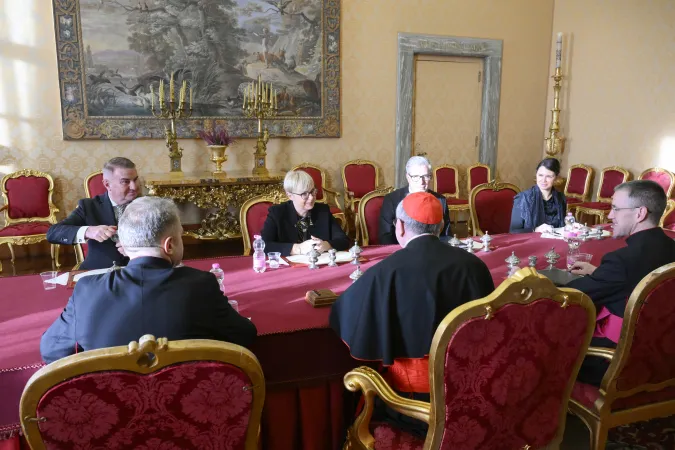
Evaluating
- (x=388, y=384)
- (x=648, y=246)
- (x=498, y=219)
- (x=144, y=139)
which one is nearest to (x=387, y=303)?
(x=388, y=384)

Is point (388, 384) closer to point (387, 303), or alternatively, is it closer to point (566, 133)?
point (387, 303)

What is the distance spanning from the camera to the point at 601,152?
820cm

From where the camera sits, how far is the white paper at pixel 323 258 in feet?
10.8

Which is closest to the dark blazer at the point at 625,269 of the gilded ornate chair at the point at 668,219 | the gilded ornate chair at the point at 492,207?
the gilded ornate chair at the point at 492,207

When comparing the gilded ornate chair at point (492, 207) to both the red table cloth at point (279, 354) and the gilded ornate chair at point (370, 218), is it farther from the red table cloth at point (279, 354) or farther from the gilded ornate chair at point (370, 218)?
the red table cloth at point (279, 354)

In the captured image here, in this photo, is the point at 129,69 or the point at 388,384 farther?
the point at 129,69

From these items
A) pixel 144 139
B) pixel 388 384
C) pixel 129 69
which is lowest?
pixel 388 384

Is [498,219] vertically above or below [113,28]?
below

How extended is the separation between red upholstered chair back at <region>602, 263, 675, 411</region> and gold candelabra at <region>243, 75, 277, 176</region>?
5.35 metres

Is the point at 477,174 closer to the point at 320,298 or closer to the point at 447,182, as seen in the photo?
the point at 447,182

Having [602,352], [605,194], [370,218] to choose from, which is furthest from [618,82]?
[602,352]

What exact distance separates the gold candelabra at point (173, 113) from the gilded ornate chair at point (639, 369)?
555 centimetres

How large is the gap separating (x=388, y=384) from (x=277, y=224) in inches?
73.5

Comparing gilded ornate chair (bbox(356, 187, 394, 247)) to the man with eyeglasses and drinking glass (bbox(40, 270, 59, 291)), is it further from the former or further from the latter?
drinking glass (bbox(40, 270, 59, 291))
